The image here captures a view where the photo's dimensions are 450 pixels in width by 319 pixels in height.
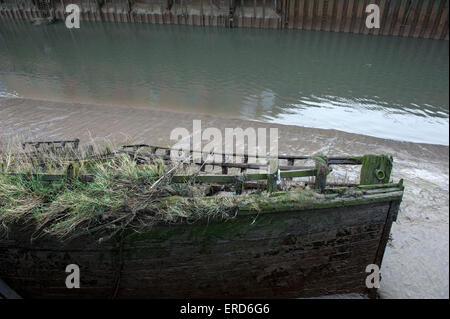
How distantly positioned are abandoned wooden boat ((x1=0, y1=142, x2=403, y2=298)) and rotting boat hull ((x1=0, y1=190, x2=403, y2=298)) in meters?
0.01

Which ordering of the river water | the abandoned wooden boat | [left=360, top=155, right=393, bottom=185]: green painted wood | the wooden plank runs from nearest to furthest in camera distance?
1. the abandoned wooden boat
2. the wooden plank
3. [left=360, top=155, right=393, bottom=185]: green painted wood
4. the river water

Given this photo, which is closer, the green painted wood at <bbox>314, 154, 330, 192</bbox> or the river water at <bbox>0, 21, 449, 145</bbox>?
the green painted wood at <bbox>314, 154, 330, 192</bbox>

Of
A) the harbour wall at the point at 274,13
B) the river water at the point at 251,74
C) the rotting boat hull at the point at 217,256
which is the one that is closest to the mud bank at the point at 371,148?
the river water at the point at 251,74

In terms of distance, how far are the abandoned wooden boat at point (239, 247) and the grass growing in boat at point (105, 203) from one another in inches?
5.3

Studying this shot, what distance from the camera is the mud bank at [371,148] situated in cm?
525

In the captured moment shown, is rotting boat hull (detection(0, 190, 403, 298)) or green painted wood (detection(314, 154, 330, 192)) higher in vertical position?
green painted wood (detection(314, 154, 330, 192))

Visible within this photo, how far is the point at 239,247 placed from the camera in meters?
3.96

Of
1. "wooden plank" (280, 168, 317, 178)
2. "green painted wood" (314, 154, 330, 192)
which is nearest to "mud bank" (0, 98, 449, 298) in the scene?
"green painted wood" (314, 154, 330, 192)

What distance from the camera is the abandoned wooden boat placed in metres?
3.78

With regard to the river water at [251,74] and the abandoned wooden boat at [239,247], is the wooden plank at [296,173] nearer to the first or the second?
the abandoned wooden boat at [239,247]

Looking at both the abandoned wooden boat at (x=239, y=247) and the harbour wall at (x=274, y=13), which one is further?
the harbour wall at (x=274, y=13)

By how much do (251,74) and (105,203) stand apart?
11.1 m

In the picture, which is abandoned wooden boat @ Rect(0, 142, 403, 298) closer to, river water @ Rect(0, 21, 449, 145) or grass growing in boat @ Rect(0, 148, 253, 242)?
grass growing in boat @ Rect(0, 148, 253, 242)

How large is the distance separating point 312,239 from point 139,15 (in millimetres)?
22390
